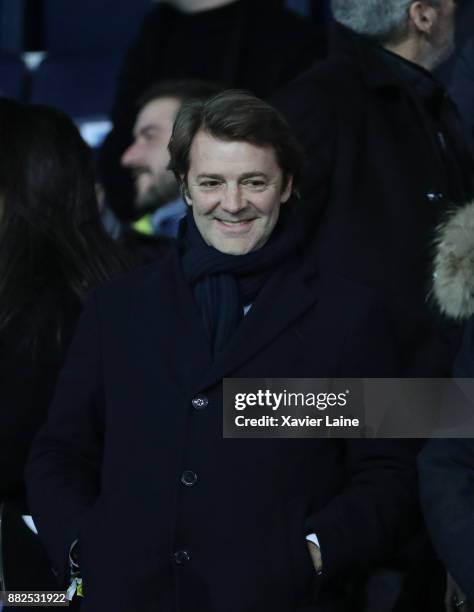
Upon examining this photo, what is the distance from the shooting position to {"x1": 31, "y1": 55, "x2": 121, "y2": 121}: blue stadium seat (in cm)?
547

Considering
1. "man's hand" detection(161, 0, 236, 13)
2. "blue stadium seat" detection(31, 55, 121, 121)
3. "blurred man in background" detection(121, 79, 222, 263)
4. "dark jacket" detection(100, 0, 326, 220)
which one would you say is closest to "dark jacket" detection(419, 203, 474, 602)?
"blurred man in background" detection(121, 79, 222, 263)

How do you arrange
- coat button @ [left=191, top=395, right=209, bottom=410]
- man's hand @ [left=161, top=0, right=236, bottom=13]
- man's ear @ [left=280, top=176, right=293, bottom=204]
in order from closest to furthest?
coat button @ [left=191, top=395, right=209, bottom=410] < man's ear @ [left=280, top=176, right=293, bottom=204] < man's hand @ [left=161, top=0, right=236, bottom=13]

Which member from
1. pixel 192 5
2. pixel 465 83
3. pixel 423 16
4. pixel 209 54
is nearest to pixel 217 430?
pixel 423 16

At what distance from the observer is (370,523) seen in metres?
2.38

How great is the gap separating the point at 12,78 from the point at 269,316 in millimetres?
Answer: 3497

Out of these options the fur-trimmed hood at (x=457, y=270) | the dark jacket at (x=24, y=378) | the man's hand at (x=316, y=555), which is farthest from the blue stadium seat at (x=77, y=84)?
the man's hand at (x=316, y=555)

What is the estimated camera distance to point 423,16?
319 centimetres

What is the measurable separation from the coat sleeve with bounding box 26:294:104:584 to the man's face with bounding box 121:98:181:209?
1.49 metres

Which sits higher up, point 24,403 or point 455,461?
point 24,403

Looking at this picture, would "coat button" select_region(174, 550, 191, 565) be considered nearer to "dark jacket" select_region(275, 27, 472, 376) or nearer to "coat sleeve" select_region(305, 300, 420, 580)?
"coat sleeve" select_region(305, 300, 420, 580)

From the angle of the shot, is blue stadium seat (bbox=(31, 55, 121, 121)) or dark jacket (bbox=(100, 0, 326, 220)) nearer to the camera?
dark jacket (bbox=(100, 0, 326, 220))

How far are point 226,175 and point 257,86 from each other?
2.07 metres

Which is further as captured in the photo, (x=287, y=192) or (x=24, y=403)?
(x=24, y=403)

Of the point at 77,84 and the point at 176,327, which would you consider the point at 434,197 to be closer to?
the point at 176,327
